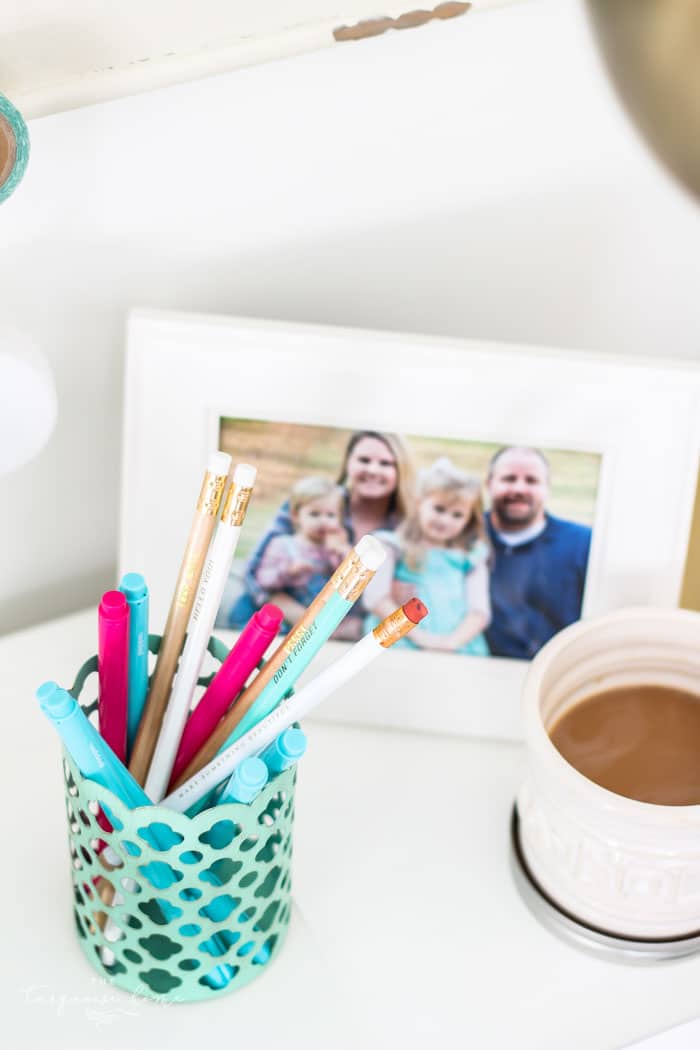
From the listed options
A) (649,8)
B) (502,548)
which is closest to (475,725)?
(502,548)

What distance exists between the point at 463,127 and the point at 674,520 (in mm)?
193

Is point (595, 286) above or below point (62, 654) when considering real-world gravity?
above

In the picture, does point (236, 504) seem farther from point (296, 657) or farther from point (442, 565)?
point (442, 565)

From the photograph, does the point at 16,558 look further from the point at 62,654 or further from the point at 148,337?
the point at 148,337

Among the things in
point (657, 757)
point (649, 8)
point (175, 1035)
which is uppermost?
point (649, 8)

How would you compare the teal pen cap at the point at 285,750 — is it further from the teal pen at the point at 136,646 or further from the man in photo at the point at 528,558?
the man in photo at the point at 528,558

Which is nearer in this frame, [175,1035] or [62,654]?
[175,1035]

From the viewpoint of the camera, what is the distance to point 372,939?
484 millimetres

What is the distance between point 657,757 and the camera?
47 cm

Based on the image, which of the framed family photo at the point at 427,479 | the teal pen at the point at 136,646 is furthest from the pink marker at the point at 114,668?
the framed family photo at the point at 427,479

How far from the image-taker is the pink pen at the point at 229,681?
16.5 inches

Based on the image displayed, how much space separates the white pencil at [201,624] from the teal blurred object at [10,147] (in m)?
0.13

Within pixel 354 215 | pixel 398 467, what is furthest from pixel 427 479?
pixel 354 215

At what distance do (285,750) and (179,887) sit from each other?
6cm
